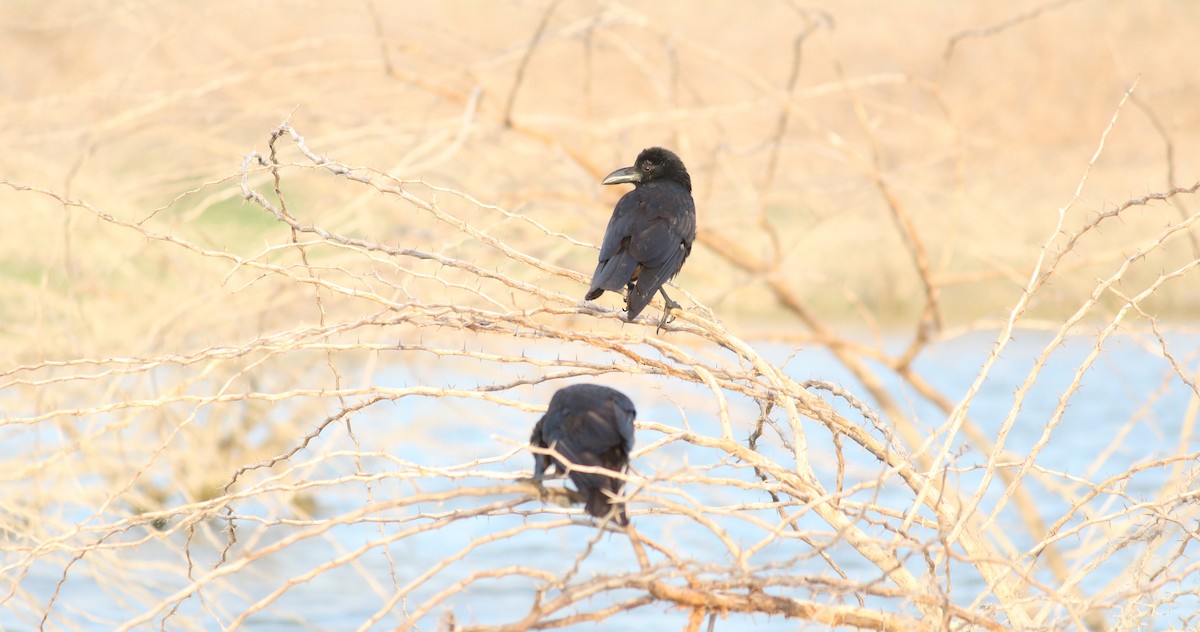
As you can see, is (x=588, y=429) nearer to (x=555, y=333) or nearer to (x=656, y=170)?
(x=555, y=333)

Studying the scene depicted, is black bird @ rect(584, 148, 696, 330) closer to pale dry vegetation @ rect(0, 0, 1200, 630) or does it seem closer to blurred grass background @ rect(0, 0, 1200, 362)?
pale dry vegetation @ rect(0, 0, 1200, 630)

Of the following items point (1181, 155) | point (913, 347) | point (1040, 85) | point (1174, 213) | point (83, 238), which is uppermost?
point (1181, 155)

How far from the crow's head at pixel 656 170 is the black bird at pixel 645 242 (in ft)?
0.06

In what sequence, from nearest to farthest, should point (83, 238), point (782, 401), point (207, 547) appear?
point (782, 401), point (83, 238), point (207, 547)

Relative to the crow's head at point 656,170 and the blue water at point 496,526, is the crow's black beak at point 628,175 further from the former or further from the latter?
the blue water at point 496,526

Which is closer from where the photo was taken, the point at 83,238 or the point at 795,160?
the point at 83,238

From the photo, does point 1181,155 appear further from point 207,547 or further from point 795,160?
point 207,547

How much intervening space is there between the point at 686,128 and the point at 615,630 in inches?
113

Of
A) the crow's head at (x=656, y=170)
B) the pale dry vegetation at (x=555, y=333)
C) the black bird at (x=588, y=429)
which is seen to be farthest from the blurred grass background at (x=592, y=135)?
the black bird at (x=588, y=429)

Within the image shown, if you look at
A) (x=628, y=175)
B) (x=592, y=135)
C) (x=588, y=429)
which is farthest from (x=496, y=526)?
(x=588, y=429)

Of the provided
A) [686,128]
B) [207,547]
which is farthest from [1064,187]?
[207,547]

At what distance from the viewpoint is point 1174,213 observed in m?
11.9

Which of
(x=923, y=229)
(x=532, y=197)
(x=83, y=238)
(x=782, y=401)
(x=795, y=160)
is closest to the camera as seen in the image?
(x=782, y=401)

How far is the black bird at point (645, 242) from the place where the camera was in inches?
135
